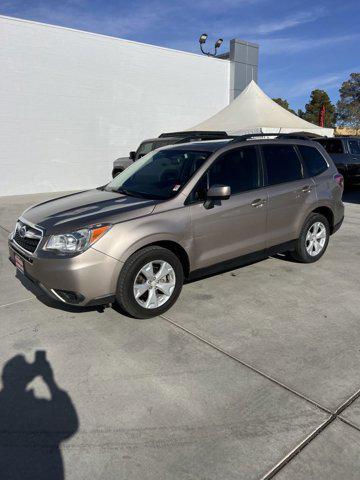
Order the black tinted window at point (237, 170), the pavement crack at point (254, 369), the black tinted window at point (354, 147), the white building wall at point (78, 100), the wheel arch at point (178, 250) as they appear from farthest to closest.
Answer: the white building wall at point (78, 100), the black tinted window at point (354, 147), the black tinted window at point (237, 170), the wheel arch at point (178, 250), the pavement crack at point (254, 369)

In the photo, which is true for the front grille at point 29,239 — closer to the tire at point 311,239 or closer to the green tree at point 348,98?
the tire at point 311,239

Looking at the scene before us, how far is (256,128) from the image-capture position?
44.8 feet

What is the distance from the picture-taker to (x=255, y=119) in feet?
47.3

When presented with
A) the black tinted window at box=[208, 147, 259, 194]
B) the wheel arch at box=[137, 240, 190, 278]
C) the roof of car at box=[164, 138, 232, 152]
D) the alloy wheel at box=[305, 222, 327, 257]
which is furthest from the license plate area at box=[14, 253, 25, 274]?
the alloy wheel at box=[305, 222, 327, 257]

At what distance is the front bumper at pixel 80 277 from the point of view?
365 cm

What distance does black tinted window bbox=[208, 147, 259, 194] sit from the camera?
4.56 metres

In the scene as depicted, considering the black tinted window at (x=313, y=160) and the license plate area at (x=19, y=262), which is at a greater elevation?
the black tinted window at (x=313, y=160)

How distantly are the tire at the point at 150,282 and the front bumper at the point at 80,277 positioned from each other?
108mm

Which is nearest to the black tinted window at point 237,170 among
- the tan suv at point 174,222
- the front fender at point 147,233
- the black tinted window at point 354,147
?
the tan suv at point 174,222

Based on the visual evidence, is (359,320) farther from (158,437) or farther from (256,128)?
(256,128)

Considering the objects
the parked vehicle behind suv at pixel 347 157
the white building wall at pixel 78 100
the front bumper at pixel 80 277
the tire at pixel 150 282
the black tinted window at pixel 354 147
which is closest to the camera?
the front bumper at pixel 80 277

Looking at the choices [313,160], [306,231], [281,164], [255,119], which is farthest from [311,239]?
[255,119]

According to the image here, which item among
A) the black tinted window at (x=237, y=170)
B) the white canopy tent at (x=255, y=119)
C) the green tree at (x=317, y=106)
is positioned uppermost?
the green tree at (x=317, y=106)

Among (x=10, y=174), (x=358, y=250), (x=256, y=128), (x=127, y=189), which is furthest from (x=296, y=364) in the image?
(x=10, y=174)
